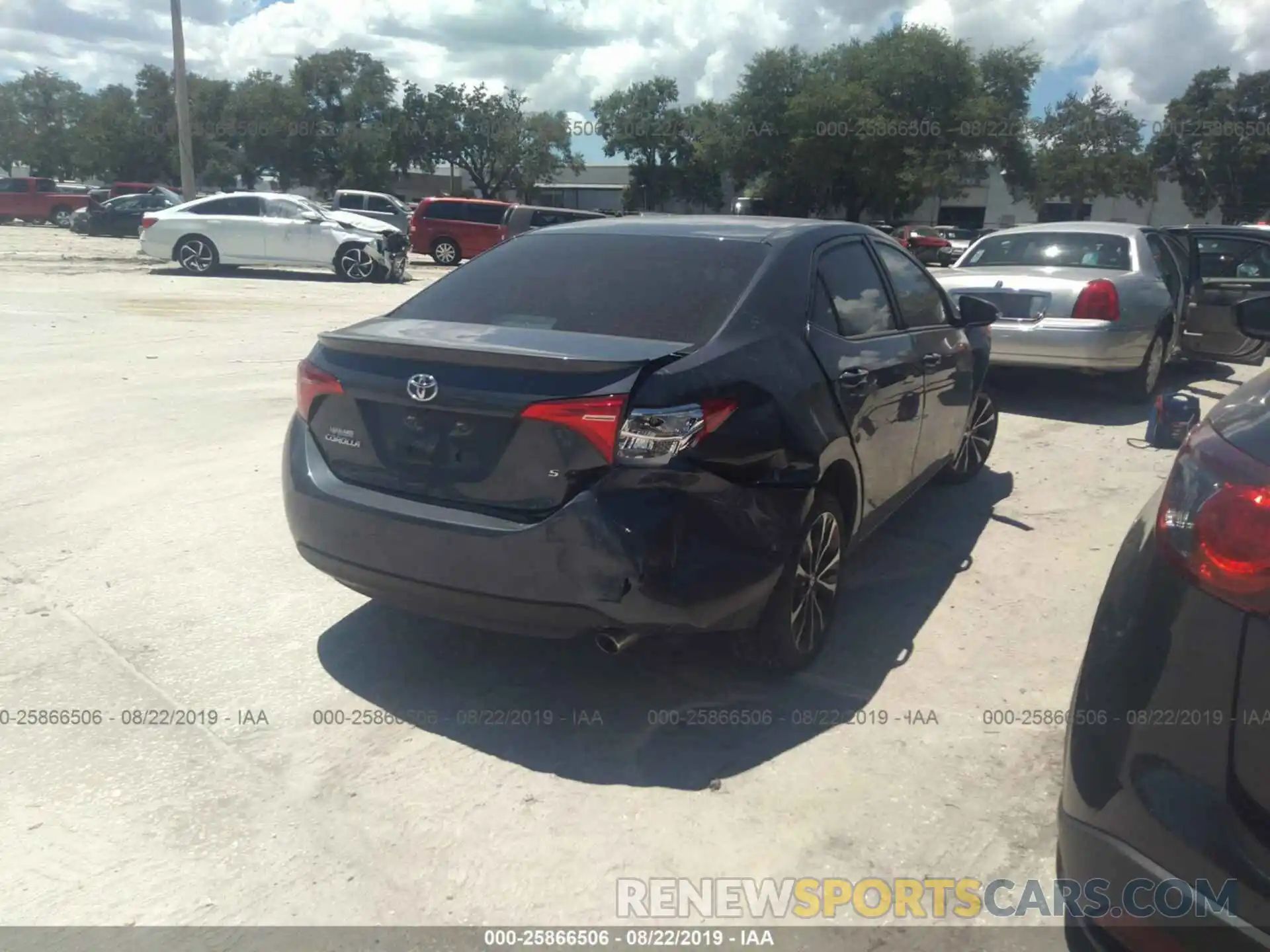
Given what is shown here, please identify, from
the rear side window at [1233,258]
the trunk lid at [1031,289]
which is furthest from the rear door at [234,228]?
the rear side window at [1233,258]

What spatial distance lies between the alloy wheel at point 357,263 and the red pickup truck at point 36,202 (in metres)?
25.9

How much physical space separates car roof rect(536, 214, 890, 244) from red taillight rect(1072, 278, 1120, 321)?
4202 mm

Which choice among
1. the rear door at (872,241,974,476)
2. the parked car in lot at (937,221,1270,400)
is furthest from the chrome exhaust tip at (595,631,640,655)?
the parked car in lot at (937,221,1270,400)

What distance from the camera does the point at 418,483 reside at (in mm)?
3506

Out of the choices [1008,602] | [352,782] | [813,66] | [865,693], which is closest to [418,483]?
[352,782]

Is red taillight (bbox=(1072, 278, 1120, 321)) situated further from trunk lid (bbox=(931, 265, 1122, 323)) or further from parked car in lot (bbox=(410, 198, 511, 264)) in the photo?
parked car in lot (bbox=(410, 198, 511, 264))

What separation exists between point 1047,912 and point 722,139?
53446 mm

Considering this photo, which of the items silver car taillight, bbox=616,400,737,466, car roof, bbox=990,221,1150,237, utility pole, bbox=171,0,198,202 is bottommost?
silver car taillight, bbox=616,400,737,466

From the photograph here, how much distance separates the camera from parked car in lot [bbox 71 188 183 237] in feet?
107

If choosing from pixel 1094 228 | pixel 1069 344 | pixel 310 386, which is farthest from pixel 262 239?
pixel 310 386

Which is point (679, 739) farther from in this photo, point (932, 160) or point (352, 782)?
point (932, 160)

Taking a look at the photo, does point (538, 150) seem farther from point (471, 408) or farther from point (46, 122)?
point (471, 408)

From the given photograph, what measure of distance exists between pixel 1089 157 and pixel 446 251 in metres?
37.8

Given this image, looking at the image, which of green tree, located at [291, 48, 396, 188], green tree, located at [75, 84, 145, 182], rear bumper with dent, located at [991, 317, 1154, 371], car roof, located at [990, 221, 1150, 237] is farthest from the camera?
green tree, located at [75, 84, 145, 182]
